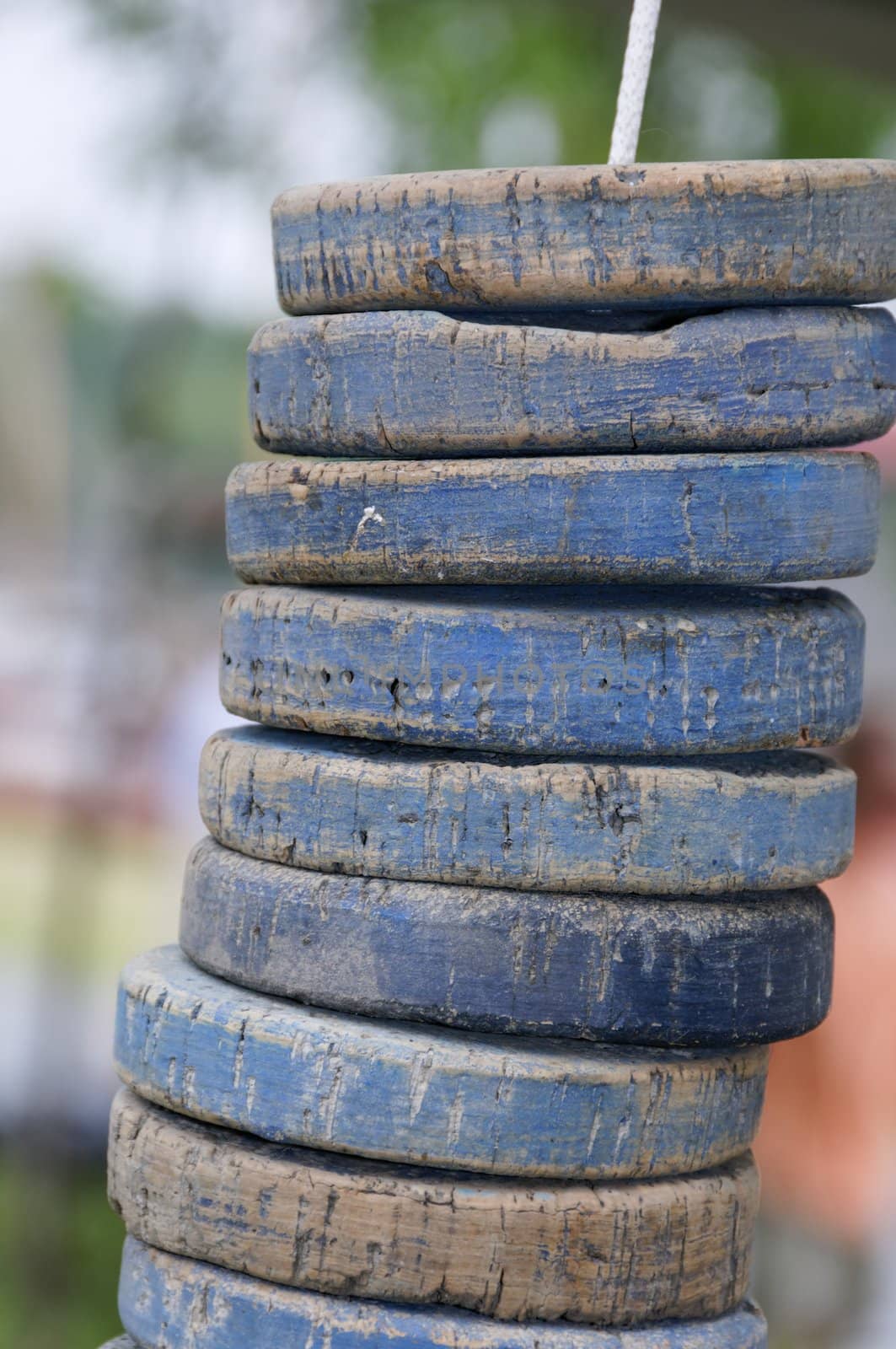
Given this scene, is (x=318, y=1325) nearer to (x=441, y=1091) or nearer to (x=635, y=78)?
(x=441, y=1091)

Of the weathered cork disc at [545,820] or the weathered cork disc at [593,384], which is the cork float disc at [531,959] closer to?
the weathered cork disc at [545,820]

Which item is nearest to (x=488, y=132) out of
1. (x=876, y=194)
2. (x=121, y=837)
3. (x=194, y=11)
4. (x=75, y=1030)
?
(x=121, y=837)

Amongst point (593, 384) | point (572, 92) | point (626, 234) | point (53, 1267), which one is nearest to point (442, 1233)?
point (593, 384)

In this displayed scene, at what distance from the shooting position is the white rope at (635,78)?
61.0 inches

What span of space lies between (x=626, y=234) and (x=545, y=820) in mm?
532

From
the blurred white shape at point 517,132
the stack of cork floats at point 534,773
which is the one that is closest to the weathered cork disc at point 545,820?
the stack of cork floats at point 534,773

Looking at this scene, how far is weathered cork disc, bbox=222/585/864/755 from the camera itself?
1390 millimetres

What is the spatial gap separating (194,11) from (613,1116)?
427cm

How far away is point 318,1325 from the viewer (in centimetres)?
136

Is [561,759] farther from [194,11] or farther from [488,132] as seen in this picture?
[488,132]

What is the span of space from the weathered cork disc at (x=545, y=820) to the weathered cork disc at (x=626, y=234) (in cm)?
43

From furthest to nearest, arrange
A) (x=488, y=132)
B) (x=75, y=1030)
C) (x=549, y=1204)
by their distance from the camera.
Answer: (x=488, y=132) < (x=75, y=1030) < (x=549, y=1204)

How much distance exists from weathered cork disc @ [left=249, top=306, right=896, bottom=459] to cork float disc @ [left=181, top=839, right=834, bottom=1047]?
422 mm

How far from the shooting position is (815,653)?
1474 millimetres
